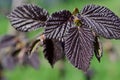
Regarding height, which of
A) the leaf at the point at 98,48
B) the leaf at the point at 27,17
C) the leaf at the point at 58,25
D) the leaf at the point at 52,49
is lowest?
the leaf at the point at 98,48

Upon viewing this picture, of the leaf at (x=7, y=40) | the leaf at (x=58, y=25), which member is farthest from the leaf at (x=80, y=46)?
the leaf at (x=7, y=40)

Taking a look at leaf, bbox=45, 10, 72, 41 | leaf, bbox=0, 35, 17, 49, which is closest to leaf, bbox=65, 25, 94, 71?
leaf, bbox=45, 10, 72, 41

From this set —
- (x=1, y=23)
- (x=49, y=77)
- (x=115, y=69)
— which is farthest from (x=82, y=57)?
(x=1, y=23)

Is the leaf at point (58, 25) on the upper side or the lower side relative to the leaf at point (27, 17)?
lower

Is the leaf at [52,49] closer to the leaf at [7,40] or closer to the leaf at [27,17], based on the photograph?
the leaf at [27,17]

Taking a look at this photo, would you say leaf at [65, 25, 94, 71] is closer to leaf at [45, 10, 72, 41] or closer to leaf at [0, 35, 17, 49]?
leaf at [45, 10, 72, 41]

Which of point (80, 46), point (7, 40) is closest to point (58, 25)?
point (80, 46)
